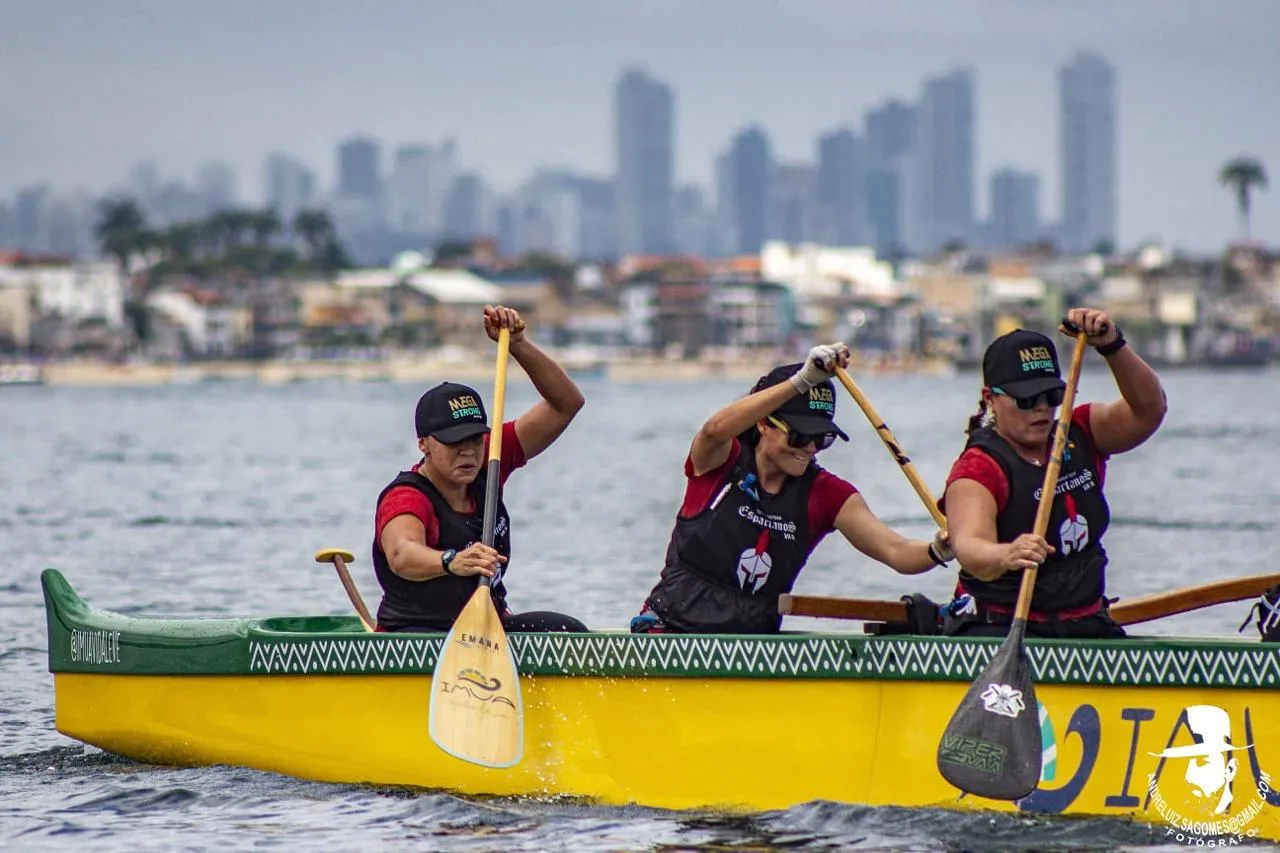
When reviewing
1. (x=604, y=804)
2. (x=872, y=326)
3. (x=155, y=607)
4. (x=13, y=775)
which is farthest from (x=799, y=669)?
(x=872, y=326)

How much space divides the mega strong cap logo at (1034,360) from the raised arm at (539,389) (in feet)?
7.08

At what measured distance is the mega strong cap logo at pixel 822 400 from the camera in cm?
886

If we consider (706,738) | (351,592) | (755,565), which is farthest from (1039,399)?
(351,592)

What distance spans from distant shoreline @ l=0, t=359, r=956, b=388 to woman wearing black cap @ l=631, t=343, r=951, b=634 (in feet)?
486

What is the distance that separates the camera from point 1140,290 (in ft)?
646

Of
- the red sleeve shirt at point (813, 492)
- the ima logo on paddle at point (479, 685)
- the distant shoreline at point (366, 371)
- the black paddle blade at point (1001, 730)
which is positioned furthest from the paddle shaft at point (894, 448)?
the distant shoreline at point (366, 371)

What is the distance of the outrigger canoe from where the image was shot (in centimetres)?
848

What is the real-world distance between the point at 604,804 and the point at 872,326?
190 meters

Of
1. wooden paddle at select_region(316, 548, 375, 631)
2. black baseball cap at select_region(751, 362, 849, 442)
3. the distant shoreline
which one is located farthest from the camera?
the distant shoreline

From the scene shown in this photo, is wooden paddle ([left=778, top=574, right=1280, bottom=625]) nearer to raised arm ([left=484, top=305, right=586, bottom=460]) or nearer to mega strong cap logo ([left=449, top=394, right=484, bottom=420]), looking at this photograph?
raised arm ([left=484, top=305, right=586, bottom=460])

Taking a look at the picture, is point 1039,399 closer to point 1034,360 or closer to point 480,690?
point 1034,360

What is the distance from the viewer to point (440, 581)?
380 inches

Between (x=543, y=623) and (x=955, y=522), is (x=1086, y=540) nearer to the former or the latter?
(x=955, y=522)

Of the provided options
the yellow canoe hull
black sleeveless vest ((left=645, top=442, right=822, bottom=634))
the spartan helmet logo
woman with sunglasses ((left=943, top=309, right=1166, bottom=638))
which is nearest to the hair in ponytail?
woman with sunglasses ((left=943, top=309, right=1166, bottom=638))
